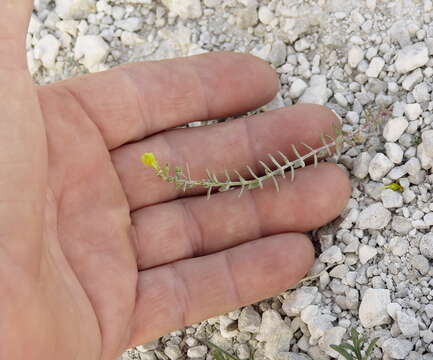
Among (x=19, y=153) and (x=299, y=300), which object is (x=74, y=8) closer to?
(x=19, y=153)

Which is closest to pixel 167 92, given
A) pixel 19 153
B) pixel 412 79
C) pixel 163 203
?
pixel 163 203

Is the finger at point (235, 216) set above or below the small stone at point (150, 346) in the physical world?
above

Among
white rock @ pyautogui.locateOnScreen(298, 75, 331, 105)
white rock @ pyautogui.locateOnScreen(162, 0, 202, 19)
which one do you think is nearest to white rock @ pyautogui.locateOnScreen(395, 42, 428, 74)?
white rock @ pyautogui.locateOnScreen(298, 75, 331, 105)

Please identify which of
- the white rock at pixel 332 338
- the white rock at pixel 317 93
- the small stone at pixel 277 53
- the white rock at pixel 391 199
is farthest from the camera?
the small stone at pixel 277 53

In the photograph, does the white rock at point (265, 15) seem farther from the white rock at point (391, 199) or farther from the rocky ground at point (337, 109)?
the white rock at point (391, 199)

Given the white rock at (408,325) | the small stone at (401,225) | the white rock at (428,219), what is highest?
the white rock at (428,219)

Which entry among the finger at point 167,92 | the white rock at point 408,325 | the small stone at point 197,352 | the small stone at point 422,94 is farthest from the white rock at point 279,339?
the small stone at point 422,94

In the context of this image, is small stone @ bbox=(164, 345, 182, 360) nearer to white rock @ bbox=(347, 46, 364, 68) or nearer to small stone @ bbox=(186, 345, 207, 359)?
small stone @ bbox=(186, 345, 207, 359)
